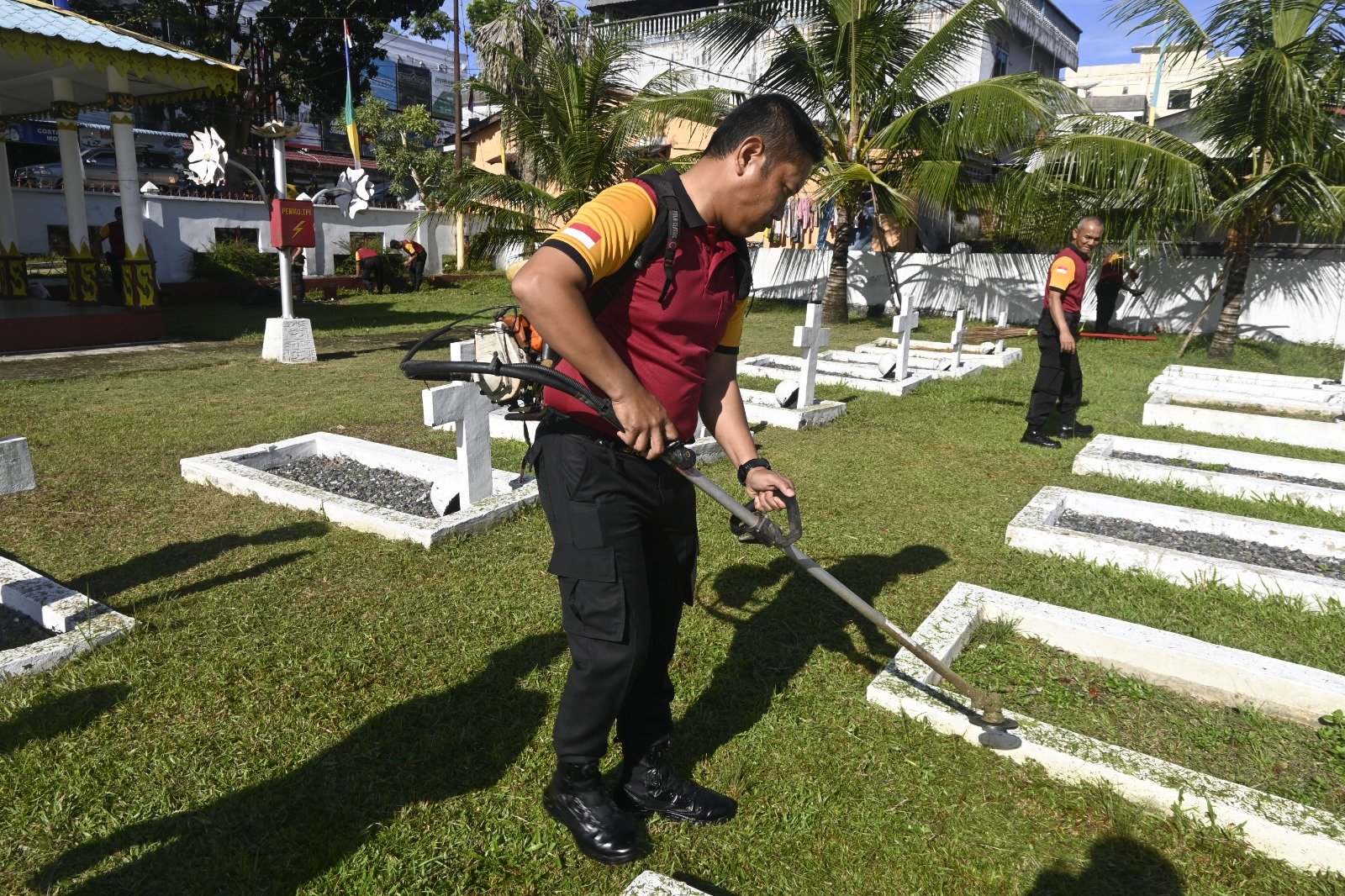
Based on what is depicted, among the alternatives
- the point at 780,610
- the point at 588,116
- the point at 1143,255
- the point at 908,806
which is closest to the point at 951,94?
the point at 1143,255

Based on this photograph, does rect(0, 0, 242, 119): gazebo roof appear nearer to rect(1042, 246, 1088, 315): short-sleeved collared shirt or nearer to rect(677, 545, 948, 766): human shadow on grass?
rect(1042, 246, 1088, 315): short-sleeved collared shirt

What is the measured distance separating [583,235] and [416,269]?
1995 centimetres

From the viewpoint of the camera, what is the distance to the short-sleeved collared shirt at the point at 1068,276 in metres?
6.76

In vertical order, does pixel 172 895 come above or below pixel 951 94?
below

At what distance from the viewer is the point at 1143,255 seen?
14.9 m

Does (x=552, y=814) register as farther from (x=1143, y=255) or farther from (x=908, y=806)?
(x=1143, y=255)

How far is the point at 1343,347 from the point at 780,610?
14401 mm

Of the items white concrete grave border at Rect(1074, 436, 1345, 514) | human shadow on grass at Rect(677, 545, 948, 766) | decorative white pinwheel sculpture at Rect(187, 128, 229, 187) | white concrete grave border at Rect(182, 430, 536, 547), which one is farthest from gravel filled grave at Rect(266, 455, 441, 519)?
decorative white pinwheel sculpture at Rect(187, 128, 229, 187)

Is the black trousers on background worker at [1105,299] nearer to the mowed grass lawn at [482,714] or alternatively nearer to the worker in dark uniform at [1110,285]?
the worker in dark uniform at [1110,285]

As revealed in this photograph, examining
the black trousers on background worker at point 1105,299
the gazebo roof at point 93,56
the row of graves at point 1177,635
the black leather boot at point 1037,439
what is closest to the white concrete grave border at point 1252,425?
the row of graves at point 1177,635

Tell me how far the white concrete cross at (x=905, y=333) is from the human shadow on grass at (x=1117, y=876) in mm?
7233

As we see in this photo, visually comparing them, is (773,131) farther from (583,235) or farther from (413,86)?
(413,86)

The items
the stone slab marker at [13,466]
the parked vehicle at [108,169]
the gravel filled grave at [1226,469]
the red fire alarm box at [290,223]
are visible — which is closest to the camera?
the stone slab marker at [13,466]

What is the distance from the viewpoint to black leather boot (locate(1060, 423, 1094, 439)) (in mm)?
7375
